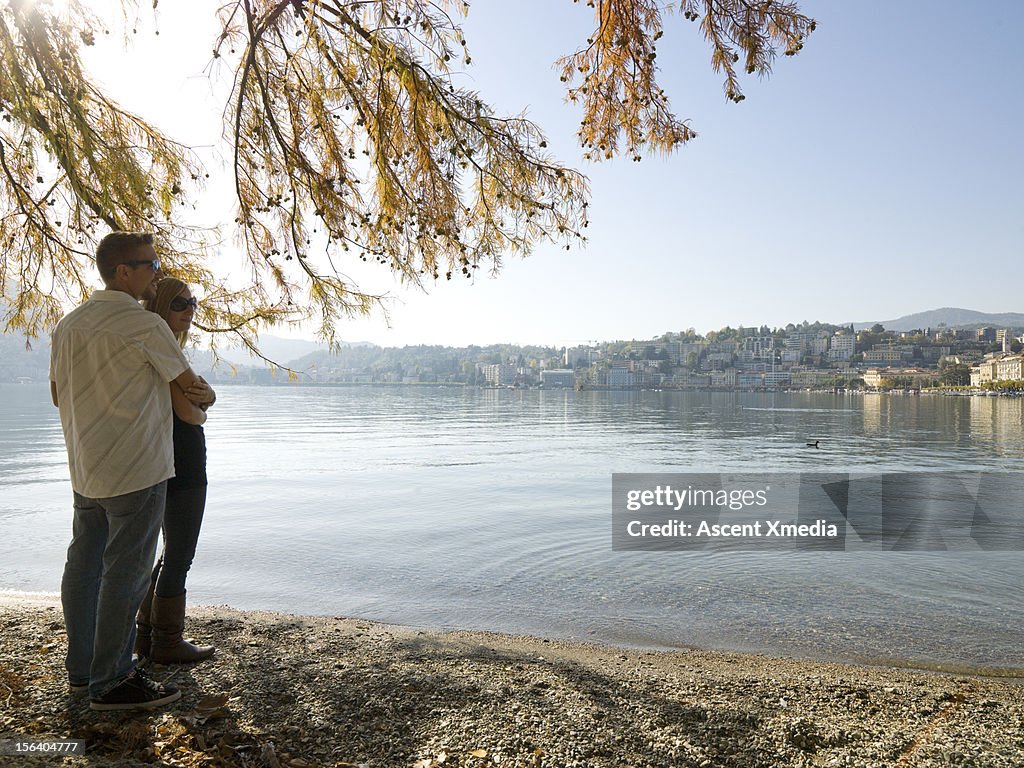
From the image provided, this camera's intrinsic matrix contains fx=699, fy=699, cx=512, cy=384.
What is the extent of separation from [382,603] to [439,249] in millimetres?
3465

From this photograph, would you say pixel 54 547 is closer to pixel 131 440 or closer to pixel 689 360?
pixel 131 440

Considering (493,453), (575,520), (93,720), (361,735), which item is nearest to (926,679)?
(361,735)

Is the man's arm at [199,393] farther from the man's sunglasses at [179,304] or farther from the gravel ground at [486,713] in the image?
the gravel ground at [486,713]

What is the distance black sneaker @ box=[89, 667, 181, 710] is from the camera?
2770 mm

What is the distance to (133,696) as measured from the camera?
2.81 metres

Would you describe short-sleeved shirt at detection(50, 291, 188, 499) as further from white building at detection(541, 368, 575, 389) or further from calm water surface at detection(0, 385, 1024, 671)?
white building at detection(541, 368, 575, 389)

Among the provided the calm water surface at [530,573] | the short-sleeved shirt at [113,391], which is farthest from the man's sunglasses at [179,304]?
the calm water surface at [530,573]

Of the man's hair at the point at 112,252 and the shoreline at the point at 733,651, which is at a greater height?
the man's hair at the point at 112,252

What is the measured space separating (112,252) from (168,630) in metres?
1.85

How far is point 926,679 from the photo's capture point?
4.41m

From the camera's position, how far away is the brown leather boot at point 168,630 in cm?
339

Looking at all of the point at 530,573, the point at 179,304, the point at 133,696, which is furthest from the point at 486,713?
the point at 530,573

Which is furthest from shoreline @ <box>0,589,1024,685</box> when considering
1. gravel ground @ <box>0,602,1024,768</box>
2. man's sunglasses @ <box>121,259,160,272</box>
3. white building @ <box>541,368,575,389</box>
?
white building @ <box>541,368,575,389</box>

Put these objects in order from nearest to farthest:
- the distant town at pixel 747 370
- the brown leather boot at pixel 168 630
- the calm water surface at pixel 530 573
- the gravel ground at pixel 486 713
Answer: the gravel ground at pixel 486 713 < the brown leather boot at pixel 168 630 < the calm water surface at pixel 530 573 < the distant town at pixel 747 370
